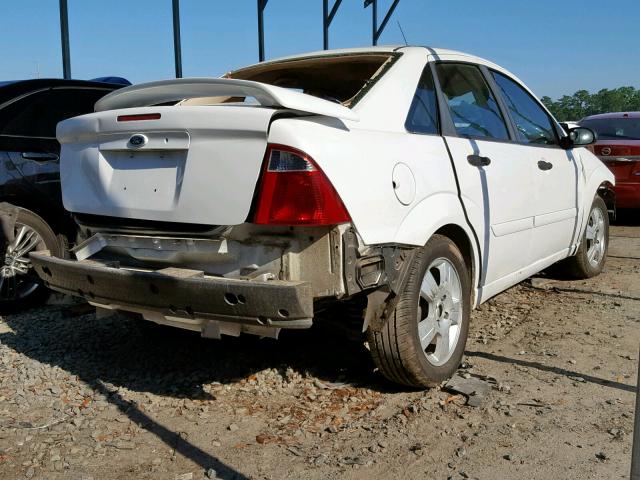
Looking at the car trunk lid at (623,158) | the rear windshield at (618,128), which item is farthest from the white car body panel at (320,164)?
the rear windshield at (618,128)

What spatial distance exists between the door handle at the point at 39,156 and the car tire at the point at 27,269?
0.41 meters

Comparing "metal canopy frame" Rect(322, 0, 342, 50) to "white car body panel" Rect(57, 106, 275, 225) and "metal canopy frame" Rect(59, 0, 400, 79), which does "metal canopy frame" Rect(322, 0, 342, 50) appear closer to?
"metal canopy frame" Rect(59, 0, 400, 79)

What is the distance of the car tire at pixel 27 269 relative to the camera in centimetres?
470

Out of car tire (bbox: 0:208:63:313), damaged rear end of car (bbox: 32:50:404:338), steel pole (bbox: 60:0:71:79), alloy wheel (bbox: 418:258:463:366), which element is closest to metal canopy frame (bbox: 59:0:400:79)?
steel pole (bbox: 60:0:71:79)

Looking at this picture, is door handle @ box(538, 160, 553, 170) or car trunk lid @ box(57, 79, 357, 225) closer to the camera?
car trunk lid @ box(57, 79, 357, 225)

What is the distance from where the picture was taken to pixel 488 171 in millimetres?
3705

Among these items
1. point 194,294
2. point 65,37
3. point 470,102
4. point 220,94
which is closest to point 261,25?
point 65,37

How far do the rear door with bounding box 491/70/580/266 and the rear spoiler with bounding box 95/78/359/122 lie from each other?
2022 mm

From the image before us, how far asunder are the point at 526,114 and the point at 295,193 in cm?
277

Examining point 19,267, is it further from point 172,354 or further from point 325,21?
point 325,21

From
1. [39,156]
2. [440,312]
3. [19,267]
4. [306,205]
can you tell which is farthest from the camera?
[39,156]

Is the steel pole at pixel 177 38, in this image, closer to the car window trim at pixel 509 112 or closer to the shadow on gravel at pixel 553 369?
the car window trim at pixel 509 112

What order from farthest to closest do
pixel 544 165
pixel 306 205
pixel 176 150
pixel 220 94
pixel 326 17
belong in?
1. pixel 326 17
2. pixel 544 165
3. pixel 220 94
4. pixel 176 150
5. pixel 306 205

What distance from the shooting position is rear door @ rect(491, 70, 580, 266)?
4371 millimetres
